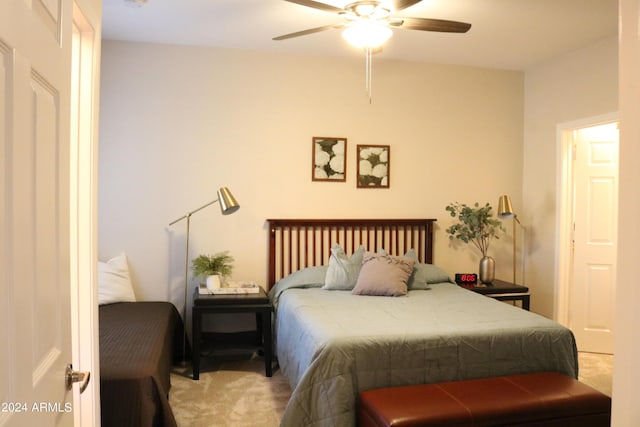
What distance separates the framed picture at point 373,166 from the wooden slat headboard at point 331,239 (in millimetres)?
358

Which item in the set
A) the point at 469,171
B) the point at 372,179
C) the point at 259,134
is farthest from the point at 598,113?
the point at 259,134

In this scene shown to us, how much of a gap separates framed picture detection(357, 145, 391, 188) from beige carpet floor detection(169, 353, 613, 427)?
185 centimetres

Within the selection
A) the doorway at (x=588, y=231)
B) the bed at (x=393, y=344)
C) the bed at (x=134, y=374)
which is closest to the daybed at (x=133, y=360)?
the bed at (x=134, y=374)

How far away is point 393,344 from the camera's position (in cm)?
265

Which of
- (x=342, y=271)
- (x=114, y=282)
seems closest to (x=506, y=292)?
(x=342, y=271)

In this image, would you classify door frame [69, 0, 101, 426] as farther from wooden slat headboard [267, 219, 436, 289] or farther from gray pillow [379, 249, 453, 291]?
gray pillow [379, 249, 453, 291]

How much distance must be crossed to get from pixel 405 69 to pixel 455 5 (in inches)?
54.7

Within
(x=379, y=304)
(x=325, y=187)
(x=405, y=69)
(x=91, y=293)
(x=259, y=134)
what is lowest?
(x=379, y=304)

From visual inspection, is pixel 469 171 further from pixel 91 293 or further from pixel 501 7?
pixel 91 293

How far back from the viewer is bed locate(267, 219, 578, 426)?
8.46 feet

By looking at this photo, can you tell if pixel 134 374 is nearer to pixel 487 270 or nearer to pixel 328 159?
pixel 328 159

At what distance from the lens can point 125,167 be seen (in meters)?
4.07

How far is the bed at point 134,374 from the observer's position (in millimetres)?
2326

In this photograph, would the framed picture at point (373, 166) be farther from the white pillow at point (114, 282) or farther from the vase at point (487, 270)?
the white pillow at point (114, 282)
